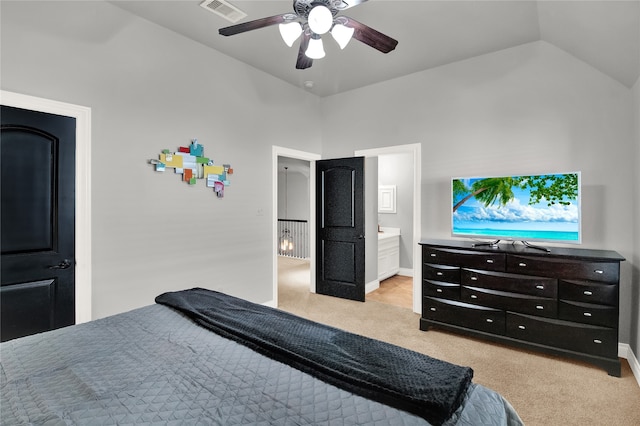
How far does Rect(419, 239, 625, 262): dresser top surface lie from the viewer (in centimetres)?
266

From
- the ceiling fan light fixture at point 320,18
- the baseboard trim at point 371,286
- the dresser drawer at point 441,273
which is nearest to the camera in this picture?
the ceiling fan light fixture at point 320,18

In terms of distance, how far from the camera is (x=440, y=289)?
3.39 m

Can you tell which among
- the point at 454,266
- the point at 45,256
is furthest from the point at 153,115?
the point at 454,266

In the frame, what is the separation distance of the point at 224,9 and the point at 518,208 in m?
3.22

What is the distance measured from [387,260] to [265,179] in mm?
2726

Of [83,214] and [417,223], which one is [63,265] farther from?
[417,223]

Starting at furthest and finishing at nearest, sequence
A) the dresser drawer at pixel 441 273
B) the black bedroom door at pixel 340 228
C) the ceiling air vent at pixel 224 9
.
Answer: the black bedroom door at pixel 340 228 < the dresser drawer at pixel 441 273 < the ceiling air vent at pixel 224 9

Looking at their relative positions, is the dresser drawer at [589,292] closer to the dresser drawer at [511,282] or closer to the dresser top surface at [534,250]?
the dresser drawer at [511,282]

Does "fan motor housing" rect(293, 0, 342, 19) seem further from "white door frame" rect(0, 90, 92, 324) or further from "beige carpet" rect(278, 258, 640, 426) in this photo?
"beige carpet" rect(278, 258, 640, 426)

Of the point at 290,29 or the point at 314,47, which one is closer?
the point at 290,29

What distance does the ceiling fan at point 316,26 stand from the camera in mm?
1880

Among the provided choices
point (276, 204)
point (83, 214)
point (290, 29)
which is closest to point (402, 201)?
point (276, 204)

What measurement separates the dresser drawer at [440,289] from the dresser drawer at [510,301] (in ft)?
0.19

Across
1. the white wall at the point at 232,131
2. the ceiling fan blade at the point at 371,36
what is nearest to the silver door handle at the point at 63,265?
the white wall at the point at 232,131
